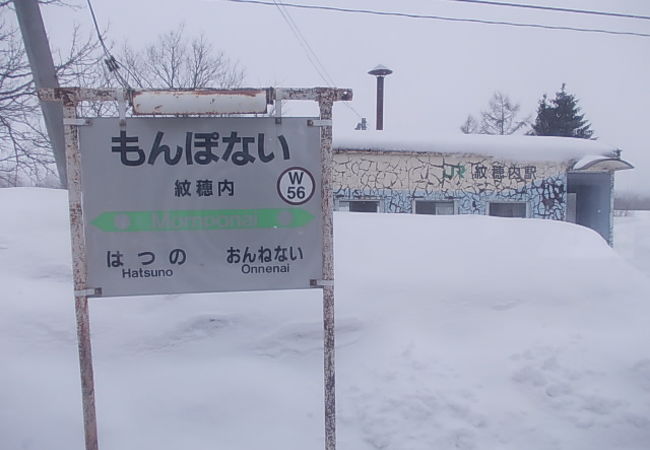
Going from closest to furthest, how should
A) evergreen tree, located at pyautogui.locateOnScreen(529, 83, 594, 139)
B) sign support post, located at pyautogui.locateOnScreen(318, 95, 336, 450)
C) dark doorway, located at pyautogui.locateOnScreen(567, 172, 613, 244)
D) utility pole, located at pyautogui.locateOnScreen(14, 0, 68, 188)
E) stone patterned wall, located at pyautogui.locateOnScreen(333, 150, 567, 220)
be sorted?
1. sign support post, located at pyautogui.locateOnScreen(318, 95, 336, 450)
2. utility pole, located at pyautogui.locateOnScreen(14, 0, 68, 188)
3. stone patterned wall, located at pyautogui.locateOnScreen(333, 150, 567, 220)
4. dark doorway, located at pyautogui.locateOnScreen(567, 172, 613, 244)
5. evergreen tree, located at pyautogui.locateOnScreen(529, 83, 594, 139)

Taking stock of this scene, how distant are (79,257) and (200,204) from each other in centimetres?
67

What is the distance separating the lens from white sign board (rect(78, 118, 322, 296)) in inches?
104

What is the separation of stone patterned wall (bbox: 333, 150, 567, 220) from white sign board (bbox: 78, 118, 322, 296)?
10321 mm

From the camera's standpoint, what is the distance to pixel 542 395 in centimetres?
331

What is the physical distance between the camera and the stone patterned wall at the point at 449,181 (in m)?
13.2

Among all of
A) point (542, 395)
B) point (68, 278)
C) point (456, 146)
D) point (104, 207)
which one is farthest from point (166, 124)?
point (456, 146)

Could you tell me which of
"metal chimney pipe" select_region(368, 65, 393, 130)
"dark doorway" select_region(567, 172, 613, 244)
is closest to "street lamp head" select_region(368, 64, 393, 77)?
"metal chimney pipe" select_region(368, 65, 393, 130)

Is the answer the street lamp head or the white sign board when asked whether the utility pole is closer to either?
the white sign board

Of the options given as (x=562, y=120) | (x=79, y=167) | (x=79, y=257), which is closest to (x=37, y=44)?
(x=79, y=167)

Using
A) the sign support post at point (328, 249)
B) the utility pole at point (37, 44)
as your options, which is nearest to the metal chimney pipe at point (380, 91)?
the utility pole at point (37, 44)

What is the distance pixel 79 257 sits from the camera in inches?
103

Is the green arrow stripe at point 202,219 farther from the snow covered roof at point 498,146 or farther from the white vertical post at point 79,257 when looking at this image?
the snow covered roof at point 498,146

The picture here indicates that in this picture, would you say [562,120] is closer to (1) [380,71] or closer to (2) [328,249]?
(1) [380,71]

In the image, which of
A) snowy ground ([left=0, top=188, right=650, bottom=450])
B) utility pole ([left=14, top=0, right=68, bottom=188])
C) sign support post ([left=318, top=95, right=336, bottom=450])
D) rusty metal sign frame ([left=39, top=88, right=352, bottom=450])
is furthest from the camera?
utility pole ([left=14, top=0, right=68, bottom=188])
